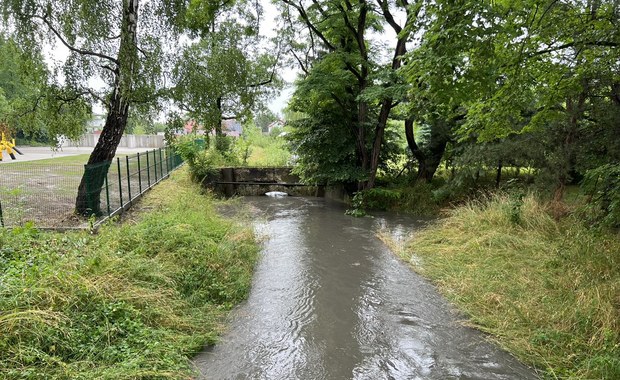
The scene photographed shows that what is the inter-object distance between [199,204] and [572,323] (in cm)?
841

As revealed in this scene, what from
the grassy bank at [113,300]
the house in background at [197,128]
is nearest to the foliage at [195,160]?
the house in background at [197,128]

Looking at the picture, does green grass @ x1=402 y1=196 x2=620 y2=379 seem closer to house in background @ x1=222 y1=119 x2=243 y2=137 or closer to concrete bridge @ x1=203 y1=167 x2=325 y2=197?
concrete bridge @ x1=203 y1=167 x2=325 y2=197

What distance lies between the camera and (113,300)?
3949mm

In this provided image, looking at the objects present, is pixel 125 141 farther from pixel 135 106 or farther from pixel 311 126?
pixel 135 106

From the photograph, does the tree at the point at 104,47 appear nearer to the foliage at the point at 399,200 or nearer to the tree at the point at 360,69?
the tree at the point at 360,69

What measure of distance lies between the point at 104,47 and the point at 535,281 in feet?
28.3

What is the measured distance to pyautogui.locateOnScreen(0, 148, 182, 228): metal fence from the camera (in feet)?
22.7

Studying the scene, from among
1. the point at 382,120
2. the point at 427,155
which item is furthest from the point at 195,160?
the point at 427,155

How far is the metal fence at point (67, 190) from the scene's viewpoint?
6.91m

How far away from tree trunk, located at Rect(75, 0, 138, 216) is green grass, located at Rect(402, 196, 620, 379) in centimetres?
667

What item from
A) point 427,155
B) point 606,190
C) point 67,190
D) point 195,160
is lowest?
point 67,190

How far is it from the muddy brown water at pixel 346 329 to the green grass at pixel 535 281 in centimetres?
32

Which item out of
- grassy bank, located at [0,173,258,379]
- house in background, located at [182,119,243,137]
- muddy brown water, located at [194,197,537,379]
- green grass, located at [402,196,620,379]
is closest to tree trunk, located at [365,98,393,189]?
green grass, located at [402,196,620,379]

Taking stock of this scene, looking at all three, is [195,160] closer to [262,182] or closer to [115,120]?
[262,182]
